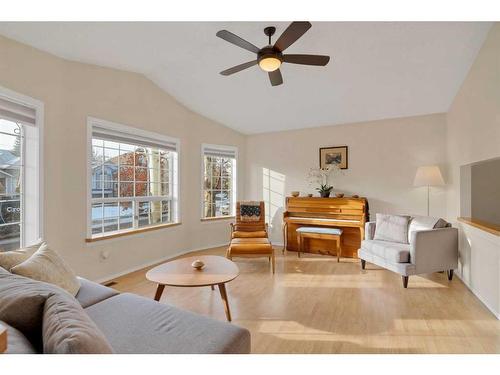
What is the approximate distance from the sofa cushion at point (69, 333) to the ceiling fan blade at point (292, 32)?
2.01 m

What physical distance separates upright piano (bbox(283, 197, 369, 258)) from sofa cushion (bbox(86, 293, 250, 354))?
3.38 m

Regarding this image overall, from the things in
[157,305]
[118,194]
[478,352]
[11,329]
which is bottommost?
[478,352]

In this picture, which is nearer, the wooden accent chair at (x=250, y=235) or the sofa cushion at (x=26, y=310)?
the sofa cushion at (x=26, y=310)

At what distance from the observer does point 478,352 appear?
1880 millimetres

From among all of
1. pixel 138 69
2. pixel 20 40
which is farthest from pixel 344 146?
pixel 20 40

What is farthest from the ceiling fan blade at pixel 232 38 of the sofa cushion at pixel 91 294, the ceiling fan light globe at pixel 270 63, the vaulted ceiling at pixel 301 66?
the sofa cushion at pixel 91 294

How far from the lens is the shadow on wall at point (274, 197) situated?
550 cm

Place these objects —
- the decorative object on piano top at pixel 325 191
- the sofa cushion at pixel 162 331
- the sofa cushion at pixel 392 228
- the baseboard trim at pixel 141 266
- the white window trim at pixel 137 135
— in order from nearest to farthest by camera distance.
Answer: the sofa cushion at pixel 162 331
the white window trim at pixel 137 135
the baseboard trim at pixel 141 266
the sofa cushion at pixel 392 228
the decorative object on piano top at pixel 325 191

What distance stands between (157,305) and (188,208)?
125 inches

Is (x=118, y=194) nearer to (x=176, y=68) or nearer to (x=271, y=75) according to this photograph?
(x=176, y=68)

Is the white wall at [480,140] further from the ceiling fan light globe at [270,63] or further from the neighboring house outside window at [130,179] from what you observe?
the neighboring house outside window at [130,179]

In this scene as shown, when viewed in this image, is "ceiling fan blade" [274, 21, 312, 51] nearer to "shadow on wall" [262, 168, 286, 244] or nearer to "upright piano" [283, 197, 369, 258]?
"upright piano" [283, 197, 369, 258]

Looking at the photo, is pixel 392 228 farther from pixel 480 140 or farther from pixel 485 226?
pixel 480 140

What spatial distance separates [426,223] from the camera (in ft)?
11.3
